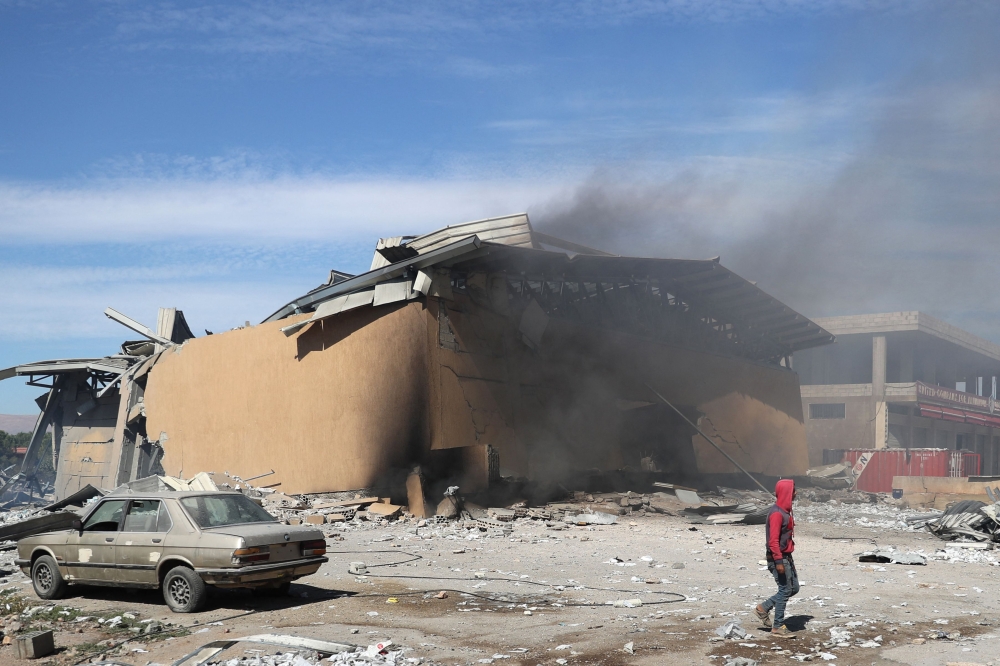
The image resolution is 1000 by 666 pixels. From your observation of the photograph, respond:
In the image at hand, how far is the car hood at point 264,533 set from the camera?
8.09 m

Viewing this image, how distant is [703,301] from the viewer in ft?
88.0

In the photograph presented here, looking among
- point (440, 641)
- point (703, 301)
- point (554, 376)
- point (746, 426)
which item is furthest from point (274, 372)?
point (746, 426)

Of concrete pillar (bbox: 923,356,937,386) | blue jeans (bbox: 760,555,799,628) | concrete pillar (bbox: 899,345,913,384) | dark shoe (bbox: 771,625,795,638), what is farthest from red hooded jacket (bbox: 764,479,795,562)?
concrete pillar (bbox: 923,356,937,386)

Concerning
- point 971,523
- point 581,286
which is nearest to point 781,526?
point 971,523

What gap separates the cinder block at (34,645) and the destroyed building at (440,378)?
32.3 ft

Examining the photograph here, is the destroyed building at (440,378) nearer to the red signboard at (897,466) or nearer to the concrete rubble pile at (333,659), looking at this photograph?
the concrete rubble pile at (333,659)

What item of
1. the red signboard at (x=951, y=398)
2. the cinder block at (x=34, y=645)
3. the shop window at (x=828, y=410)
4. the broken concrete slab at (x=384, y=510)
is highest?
the red signboard at (x=951, y=398)

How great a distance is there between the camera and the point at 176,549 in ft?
27.1

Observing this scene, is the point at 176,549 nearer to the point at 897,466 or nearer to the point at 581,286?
the point at 581,286

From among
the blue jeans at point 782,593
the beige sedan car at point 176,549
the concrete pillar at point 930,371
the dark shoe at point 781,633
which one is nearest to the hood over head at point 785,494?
the blue jeans at point 782,593

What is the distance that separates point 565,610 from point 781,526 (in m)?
2.30

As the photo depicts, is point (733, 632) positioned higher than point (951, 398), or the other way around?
point (951, 398)

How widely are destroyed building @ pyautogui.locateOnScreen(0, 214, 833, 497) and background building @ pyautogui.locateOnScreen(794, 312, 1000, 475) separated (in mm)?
25984

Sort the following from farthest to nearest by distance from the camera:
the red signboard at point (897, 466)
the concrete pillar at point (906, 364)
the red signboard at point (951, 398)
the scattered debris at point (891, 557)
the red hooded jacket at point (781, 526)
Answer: the concrete pillar at point (906, 364) → the red signboard at point (951, 398) → the red signboard at point (897, 466) → the scattered debris at point (891, 557) → the red hooded jacket at point (781, 526)
